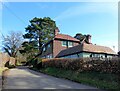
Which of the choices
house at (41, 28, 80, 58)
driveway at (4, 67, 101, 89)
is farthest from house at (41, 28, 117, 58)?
driveway at (4, 67, 101, 89)

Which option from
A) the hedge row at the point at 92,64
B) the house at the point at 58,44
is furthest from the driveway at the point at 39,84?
the house at the point at 58,44

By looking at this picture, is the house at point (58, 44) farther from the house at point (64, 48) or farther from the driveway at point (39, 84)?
the driveway at point (39, 84)

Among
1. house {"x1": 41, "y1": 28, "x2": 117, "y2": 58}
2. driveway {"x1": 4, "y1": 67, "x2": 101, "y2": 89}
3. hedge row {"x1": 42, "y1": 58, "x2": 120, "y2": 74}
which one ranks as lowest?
driveway {"x1": 4, "y1": 67, "x2": 101, "y2": 89}

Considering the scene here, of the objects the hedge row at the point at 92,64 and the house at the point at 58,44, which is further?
the house at the point at 58,44

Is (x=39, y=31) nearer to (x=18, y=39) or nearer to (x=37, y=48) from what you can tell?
(x=37, y=48)

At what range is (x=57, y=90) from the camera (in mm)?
11859

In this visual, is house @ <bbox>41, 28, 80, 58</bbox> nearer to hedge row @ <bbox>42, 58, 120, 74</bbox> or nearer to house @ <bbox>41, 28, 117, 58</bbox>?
house @ <bbox>41, 28, 117, 58</bbox>

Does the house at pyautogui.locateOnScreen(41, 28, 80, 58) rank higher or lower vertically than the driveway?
higher

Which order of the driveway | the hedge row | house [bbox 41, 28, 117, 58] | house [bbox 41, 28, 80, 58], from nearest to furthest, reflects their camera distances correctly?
the driveway
the hedge row
house [bbox 41, 28, 117, 58]
house [bbox 41, 28, 80, 58]

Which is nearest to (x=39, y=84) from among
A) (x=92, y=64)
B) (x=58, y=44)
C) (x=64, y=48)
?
(x=92, y=64)

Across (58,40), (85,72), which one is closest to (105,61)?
(85,72)

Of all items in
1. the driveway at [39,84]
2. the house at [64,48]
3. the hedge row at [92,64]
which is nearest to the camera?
the driveway at [39,84]

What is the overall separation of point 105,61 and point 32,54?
4594 cm

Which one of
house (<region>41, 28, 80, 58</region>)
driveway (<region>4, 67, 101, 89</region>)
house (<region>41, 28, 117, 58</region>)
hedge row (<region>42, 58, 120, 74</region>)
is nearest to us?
driveway (<region>4, 67, 101, 89</region>)
